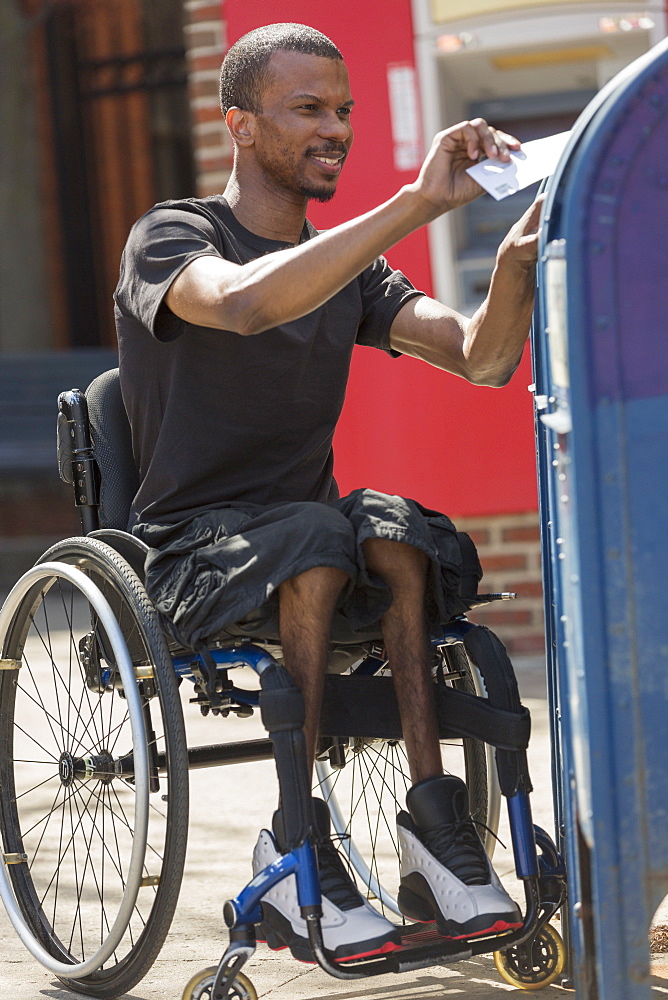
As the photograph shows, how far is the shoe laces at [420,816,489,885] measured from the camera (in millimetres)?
2381

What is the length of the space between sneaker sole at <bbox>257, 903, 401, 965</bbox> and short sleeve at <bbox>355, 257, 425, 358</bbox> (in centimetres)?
121

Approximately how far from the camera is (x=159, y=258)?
2.52 metres

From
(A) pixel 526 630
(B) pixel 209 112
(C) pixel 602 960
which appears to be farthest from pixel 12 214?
(C) pixel 602 960

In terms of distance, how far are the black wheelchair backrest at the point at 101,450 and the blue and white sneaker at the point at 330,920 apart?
32.1 inches

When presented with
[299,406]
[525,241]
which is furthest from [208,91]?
[525,241]

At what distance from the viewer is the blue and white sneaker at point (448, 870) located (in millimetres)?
2332

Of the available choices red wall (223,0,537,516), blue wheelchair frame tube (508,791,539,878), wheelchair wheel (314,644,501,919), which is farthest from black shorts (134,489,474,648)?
red wall (223,0,537,516)

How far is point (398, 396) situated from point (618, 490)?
3.62 m

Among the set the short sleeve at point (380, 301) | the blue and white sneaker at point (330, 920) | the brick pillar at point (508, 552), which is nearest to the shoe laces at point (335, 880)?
the blue and white sneaker at point (330, 920)

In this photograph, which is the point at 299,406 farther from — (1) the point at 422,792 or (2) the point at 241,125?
(1) the point at 422,792

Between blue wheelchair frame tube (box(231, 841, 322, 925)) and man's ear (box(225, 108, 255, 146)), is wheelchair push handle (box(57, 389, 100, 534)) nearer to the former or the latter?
man's ear (box(225, 108, 255, 146))

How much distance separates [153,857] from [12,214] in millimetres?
5777

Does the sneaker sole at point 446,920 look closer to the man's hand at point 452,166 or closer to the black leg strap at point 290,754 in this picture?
the black leg strap at point 290,754

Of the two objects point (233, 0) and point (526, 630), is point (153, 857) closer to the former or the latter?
point (526, 630)
